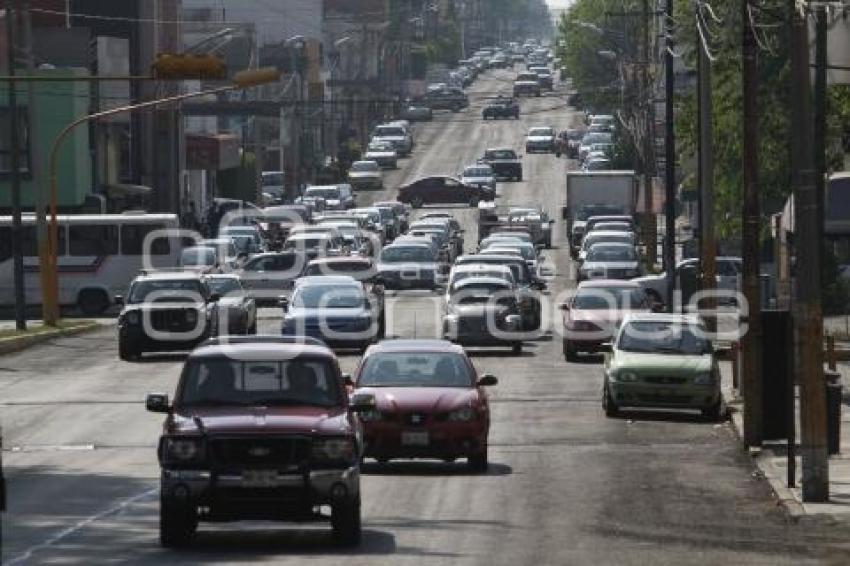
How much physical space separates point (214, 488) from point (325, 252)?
5189 cm

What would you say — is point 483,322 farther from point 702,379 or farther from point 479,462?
point 479,462

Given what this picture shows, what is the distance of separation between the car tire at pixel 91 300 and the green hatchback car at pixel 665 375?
32.7m

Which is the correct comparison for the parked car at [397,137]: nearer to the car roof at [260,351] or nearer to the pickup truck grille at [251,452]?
the car roof at [260,351]

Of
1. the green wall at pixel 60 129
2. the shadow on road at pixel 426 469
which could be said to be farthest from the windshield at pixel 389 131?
the shadow on road at pixel 426 469

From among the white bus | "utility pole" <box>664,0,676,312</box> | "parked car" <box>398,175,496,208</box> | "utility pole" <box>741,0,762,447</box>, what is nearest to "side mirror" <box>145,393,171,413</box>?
"utility pole" <box>741,0,762,447</box>

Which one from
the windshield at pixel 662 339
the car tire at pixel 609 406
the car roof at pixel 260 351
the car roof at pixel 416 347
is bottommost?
the car tire at pixel 609 406

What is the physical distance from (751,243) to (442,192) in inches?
3337

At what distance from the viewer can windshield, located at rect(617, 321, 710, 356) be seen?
3706cm

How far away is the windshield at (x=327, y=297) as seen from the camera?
4912 cm

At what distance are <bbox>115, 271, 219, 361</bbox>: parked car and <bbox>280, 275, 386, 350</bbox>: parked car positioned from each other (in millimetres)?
1725

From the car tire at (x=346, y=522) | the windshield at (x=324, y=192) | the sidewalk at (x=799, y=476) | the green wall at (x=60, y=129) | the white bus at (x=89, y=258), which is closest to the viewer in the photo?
the car tire at (x=346, y=522)

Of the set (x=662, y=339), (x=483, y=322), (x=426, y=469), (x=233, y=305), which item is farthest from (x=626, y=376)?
(x=233, y=305)

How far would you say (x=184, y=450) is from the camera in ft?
65.5

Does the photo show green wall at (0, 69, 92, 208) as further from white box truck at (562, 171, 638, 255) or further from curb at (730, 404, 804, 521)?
curb at (730, 404, 804, 521)
